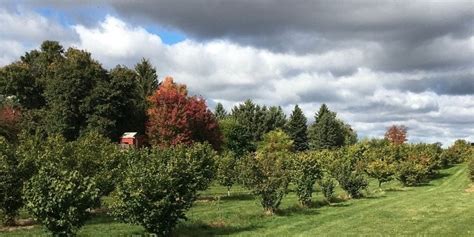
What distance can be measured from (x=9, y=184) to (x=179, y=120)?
31.8 m

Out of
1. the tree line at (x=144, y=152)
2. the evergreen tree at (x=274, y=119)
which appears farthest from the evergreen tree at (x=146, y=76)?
the evergreen tree at (x=274, y=119)

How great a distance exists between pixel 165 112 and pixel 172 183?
34.7m

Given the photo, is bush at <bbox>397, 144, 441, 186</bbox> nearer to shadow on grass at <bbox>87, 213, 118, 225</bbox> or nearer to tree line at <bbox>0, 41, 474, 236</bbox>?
tree line at <bbox>0, 41, 474, 236</bbox>

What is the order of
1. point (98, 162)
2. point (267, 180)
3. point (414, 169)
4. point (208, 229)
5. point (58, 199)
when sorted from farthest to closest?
1. point (414, 169)
2. point (267, 180)
3. point (98, 162)
4. point (208, 229)
5. point (58, 199)

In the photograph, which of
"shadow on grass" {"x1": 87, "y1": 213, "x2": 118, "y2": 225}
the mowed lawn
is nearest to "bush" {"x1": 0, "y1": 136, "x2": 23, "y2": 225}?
the mowed lawn

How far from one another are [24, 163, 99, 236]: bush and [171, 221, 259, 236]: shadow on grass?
415cm

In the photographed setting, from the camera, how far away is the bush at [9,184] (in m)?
19.0

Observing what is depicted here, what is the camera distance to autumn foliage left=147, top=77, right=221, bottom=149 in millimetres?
50859

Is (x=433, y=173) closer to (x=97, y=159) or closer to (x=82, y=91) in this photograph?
(x=82, y=91)

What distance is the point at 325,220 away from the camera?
22562 mm

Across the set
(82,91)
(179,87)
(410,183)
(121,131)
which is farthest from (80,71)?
(410,183)

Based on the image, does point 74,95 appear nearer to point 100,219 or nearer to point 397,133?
point 100,219

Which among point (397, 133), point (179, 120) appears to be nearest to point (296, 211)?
point (179, 120)

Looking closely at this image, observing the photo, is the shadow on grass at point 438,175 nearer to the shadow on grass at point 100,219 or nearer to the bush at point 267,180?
the bush at point 267,180
